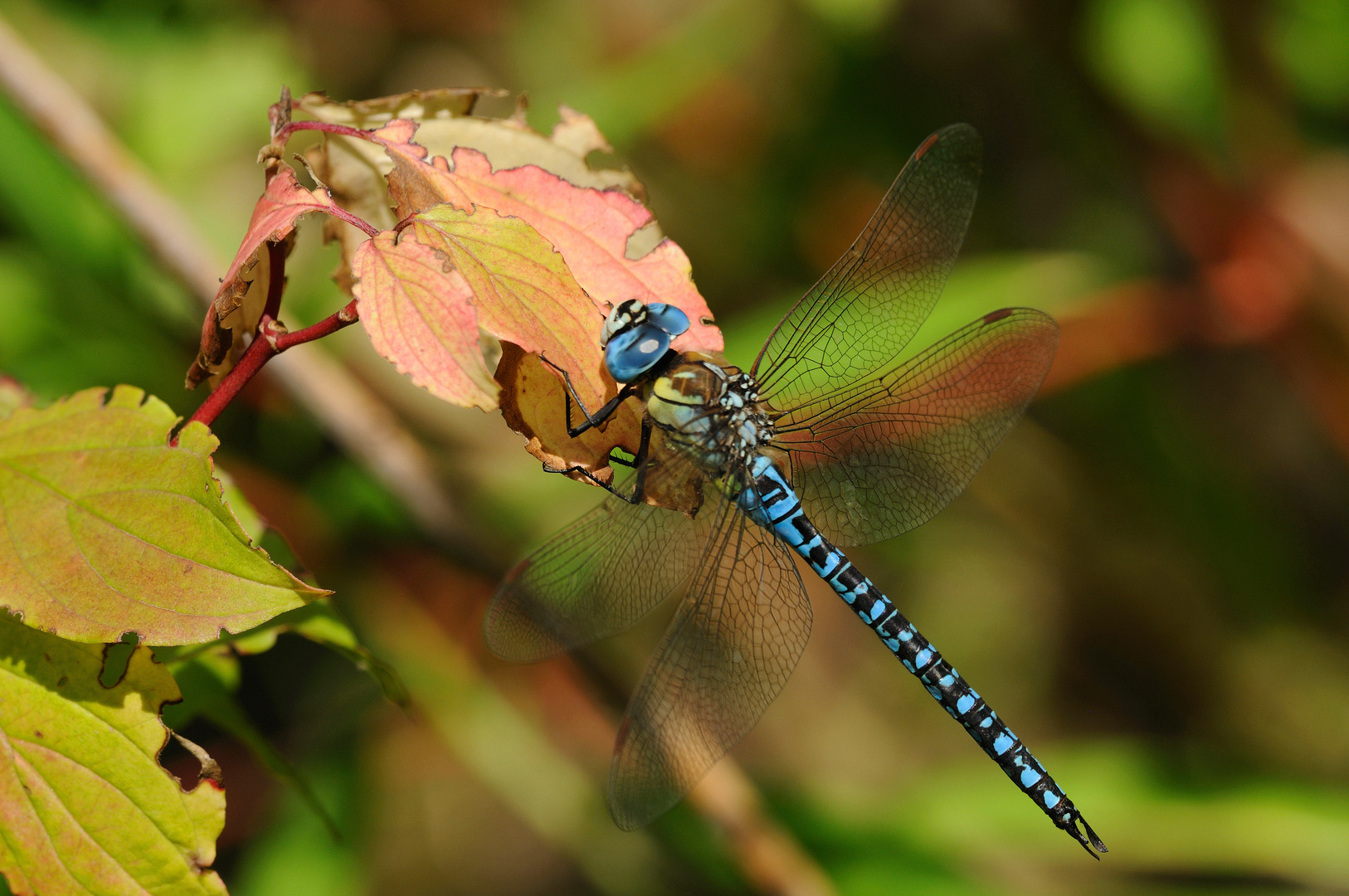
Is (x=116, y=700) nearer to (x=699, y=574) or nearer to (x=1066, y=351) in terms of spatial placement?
(x=699, y=574)

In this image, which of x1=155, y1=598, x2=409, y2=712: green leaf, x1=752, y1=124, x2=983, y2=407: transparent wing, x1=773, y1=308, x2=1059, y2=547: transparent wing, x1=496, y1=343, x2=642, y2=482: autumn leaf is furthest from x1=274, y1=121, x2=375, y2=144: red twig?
x1=773, y1=308, x2=1059, y2=547: transparent wing

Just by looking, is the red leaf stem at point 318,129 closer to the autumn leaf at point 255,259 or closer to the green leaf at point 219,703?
the autumn leaf at point 255,259

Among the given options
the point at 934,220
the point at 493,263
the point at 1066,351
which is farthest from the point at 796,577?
the point at 1066,351

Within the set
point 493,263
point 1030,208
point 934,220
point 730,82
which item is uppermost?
point 730,82

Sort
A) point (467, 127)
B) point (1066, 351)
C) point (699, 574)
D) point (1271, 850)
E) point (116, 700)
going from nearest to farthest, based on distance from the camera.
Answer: point (116, 700) → point (467, 127) → point (699, 574) → point (1271, 850) → point (1066, 351)

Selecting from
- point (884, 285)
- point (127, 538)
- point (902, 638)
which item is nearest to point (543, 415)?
point (127, 538)

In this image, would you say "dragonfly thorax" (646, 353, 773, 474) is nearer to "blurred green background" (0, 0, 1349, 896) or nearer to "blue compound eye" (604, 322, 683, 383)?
"blue compound eye" (604, 322, 683, 383)

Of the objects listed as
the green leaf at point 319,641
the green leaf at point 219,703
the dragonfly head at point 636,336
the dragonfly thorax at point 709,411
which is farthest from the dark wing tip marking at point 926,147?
the green leaf at point 219,703
